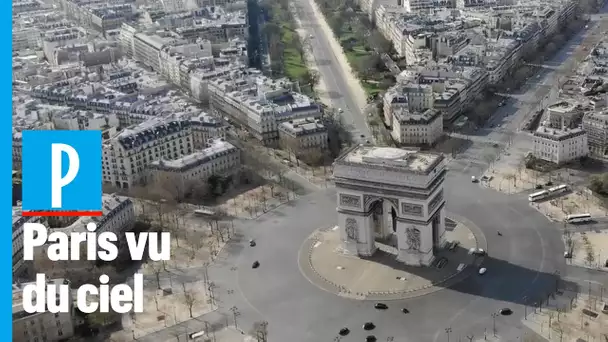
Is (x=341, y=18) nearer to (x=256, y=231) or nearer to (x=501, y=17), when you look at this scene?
(x=501, y=17)

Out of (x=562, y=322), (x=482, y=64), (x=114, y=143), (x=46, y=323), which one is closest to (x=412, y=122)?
(x=482, y=64)

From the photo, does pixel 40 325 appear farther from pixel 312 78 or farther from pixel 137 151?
pixel 312 78

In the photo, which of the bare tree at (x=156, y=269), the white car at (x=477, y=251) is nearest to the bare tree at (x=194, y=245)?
the bare tree at (x=156, y=269)

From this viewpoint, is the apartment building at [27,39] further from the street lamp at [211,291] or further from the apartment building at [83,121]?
the street lamp at [211,291]

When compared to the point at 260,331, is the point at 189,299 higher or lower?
higher

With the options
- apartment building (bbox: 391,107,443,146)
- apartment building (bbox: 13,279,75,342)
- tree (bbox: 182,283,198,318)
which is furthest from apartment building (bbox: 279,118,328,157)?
apartment building (bbox: 13,279,75,342)

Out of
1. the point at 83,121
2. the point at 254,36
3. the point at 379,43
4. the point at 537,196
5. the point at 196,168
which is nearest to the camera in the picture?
the point at 537,196

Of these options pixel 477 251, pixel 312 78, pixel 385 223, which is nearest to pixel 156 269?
pixel 385 223
